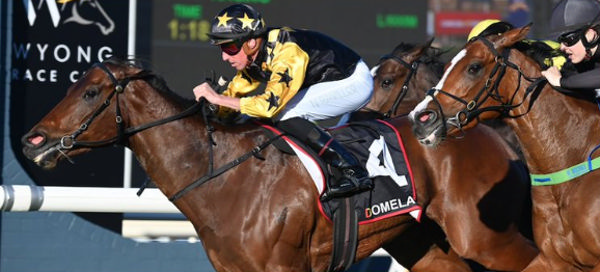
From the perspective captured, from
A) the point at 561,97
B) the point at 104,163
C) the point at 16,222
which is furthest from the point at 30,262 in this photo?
the point at 561,97

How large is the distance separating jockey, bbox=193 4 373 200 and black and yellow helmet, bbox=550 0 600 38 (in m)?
0.98

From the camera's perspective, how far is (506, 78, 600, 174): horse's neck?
13.1 ft

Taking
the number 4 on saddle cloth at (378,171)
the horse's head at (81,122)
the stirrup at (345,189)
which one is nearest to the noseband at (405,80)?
the number 4 on saddle cloth at (378,171)

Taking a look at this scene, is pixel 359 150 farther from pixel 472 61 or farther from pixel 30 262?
pixel 30 262

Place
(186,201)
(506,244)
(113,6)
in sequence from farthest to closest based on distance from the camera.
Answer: (113,6)
(506,244)
(186,201)

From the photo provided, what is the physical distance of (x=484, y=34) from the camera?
13.6ft

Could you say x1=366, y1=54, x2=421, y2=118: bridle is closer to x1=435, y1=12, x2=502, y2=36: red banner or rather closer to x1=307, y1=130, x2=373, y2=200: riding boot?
x1=307, y1=130, x2=373, y2=200: riding boot

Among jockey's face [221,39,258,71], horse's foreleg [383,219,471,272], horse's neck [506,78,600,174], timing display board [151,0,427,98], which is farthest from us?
timing display board [151,0,427,98]

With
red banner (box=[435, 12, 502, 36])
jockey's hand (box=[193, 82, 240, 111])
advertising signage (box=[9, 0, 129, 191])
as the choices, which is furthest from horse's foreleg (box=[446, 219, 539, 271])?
red banner (box=[435, 12, 502, 36])

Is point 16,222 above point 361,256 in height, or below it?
below

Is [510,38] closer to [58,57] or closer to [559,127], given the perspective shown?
[559,127]

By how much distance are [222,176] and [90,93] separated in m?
0.66

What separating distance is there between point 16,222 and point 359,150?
2.36 m

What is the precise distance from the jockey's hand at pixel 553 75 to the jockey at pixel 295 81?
0.92 metres
